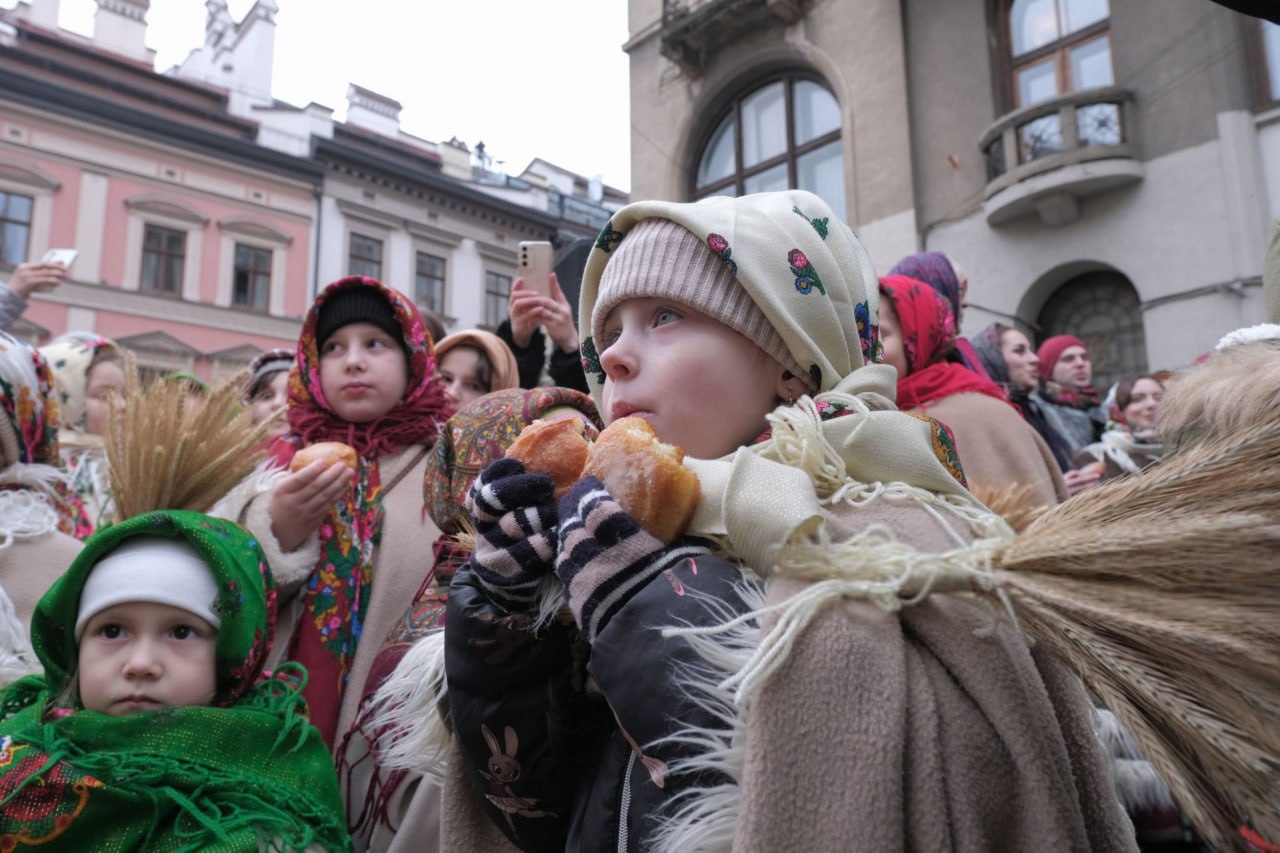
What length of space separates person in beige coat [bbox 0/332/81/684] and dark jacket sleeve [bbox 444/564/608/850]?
1.63 meters

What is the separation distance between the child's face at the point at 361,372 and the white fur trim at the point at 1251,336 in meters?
Answer: 2.07

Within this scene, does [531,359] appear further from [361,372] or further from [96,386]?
[96,386]

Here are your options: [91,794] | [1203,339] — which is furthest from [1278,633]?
[1203,339]

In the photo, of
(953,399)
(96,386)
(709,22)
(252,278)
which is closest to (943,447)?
(953,399)

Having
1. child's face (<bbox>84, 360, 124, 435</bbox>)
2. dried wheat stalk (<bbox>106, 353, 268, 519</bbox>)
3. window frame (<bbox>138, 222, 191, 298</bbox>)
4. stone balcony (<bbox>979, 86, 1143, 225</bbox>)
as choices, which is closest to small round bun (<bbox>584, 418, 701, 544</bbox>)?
dried wheat stalk (<bbox>106, 353, 268, 519</bbox>)

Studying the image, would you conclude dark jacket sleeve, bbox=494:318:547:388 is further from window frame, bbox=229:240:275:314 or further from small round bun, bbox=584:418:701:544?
window frame, bbox=229:240:275:314

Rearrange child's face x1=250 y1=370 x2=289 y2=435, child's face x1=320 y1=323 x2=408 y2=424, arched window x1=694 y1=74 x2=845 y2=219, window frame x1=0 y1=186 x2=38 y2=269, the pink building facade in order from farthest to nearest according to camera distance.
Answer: the pink building facade < window frame x1=0 y1=186 x2=38 y2=269 < arched window x1=694 y1=74 x2=845 y2=219 < child's face x1=250 y1=370 x2=289 y2=435 < child's face x1=320 y1=323 x2=408 y2=424

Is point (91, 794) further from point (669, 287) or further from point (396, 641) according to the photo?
point (669, 287)

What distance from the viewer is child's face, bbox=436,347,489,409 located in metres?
3.11

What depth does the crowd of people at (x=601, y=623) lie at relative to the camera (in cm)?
82

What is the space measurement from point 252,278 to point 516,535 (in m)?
22.4

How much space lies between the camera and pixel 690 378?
1.19 metres

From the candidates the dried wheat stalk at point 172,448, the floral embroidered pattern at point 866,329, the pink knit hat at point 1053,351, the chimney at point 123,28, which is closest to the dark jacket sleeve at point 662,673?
the floral embroidered pattern at point 866,329

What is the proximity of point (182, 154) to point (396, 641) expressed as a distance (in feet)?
71.7
